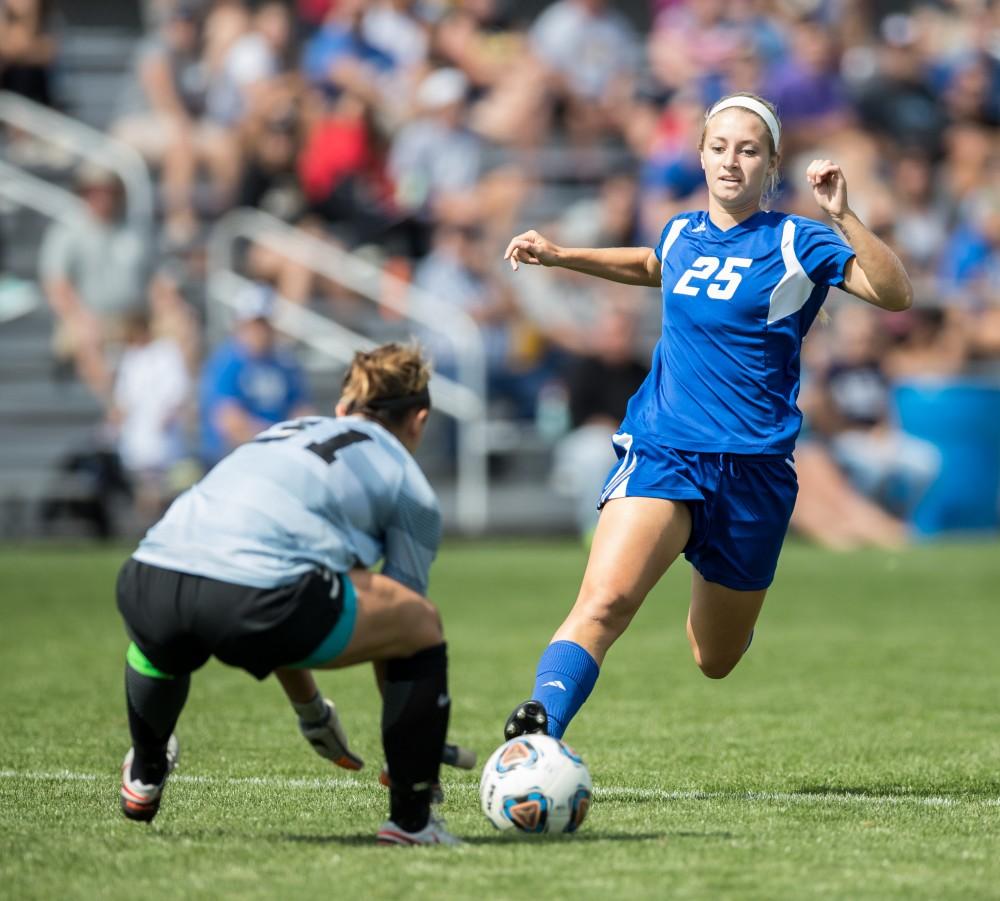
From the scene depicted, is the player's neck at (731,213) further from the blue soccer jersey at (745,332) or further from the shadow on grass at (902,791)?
the shadow on grass at (902,791)

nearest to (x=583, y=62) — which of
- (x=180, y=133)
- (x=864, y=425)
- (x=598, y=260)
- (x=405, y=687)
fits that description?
(x=180, y=133)

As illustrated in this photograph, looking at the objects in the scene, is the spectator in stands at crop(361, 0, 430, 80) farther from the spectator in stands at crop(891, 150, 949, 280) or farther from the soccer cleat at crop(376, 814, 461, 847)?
the soccer cleat at crop(376, 814, 461, 847)

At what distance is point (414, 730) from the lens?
484cm

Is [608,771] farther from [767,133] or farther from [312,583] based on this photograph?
[767,133]

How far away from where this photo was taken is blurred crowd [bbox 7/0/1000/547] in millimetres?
17125

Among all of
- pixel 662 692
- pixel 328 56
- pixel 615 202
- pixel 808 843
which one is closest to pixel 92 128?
pixel 328 56

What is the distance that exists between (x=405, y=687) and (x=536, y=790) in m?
0.55

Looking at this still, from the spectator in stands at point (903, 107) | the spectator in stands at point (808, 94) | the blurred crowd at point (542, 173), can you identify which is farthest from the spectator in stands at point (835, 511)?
the spectator in stands at point (903, 107)

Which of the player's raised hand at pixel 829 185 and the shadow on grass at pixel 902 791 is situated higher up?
the player's raised hand at pixel 829 185

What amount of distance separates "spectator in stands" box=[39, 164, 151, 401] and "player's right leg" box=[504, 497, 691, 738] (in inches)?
464

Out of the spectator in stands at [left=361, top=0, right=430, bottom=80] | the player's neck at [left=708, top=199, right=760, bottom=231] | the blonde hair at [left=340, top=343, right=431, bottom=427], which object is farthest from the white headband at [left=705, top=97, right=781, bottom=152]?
the spectator in stands at [left=361, top=0, right=430, bottom=80]

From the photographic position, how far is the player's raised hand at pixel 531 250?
6.12 m

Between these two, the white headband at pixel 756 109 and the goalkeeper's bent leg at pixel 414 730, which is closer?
the goalkeeper's bent leg at pixel 414 730

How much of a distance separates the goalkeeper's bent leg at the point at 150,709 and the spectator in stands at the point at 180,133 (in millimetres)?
13296
